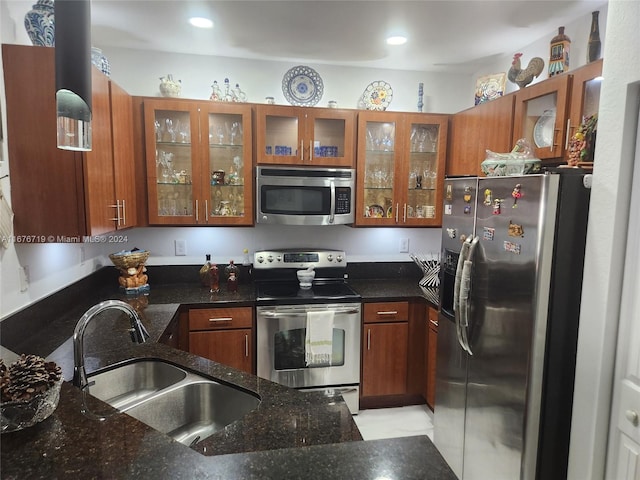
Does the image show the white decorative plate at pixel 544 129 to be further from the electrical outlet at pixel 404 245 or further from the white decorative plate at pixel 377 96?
the electrical outlet at pixel 404 245

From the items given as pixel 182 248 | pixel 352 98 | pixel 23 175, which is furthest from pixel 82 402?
pixel 352 98

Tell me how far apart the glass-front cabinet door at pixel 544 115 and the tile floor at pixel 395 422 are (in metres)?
1.93

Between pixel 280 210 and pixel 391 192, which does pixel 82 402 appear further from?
pixel 391 192

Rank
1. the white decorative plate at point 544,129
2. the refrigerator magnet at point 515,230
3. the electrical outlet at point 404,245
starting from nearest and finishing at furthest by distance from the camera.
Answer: the refrigerator magnet at point 515,230
the white decorative plate at point 544,129
the electrical outlet at point 404,245

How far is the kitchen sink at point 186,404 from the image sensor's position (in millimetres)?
1324

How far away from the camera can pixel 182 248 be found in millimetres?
3092

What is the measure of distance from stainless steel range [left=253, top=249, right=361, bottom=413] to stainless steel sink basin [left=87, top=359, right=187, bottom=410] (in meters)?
1.12

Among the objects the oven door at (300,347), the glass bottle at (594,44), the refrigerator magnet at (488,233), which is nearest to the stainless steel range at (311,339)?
the oven door at (300,347)

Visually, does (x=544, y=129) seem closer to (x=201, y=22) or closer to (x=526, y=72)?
(x=526, y=72)

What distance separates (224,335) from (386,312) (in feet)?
3.82

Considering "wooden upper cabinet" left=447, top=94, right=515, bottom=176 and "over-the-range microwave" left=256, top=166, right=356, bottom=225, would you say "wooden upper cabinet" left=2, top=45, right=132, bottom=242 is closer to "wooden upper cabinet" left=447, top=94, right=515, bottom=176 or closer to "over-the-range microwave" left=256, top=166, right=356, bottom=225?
"over-the-range microwave" left=256, top=166, right=356, bottom=225

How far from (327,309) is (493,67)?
2283 millimetres

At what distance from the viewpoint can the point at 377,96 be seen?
3055 millimetres

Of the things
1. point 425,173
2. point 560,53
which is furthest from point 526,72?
point 425,173
